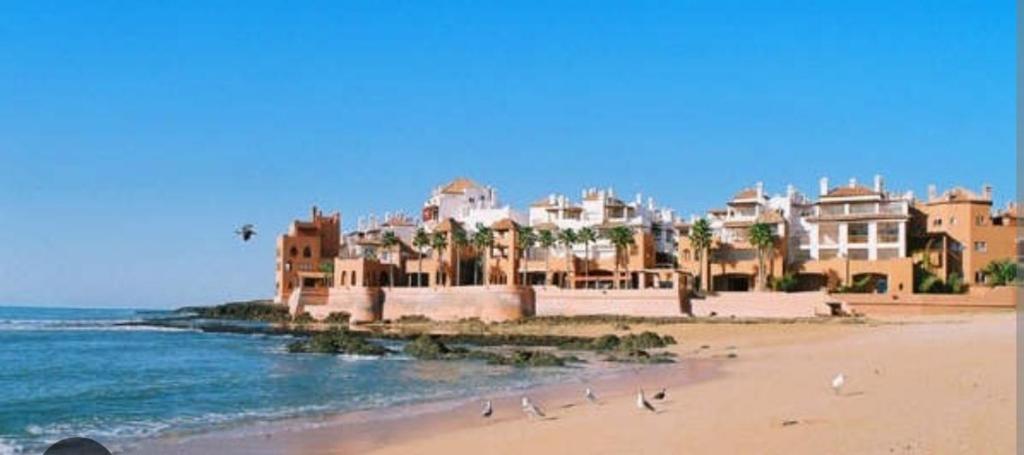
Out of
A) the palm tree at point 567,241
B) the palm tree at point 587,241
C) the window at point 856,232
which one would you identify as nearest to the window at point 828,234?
the window at point 856,232

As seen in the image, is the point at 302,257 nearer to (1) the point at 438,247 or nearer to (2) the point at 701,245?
(1) the point at 438,247

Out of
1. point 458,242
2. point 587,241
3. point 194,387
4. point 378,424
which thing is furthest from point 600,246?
point 378,424

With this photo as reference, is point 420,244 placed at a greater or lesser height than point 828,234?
lesser

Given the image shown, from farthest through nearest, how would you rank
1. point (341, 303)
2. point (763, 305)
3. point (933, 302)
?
point (341, 303), point (763, 305), point (933, 302)

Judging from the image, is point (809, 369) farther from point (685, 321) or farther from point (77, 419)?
point (685, 321)

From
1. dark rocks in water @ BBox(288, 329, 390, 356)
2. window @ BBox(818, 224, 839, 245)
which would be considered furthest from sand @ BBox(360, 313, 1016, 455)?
window @ BBox(818, 224, 839, 245)

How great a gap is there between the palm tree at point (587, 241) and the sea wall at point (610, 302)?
661 centimetres

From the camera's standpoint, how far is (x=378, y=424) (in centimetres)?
2023

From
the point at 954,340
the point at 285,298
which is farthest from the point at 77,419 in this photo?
the point at 285,298

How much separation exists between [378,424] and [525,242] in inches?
2235

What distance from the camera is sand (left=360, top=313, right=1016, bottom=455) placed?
13.8 meters

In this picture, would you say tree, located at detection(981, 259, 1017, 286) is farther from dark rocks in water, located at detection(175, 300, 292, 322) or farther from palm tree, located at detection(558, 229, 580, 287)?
dark rocks in water, located at detection(175, 300, 292, 322)

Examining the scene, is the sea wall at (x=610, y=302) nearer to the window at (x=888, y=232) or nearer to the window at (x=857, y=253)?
the window at (x=857, y=253)

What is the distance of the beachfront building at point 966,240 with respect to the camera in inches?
2591
